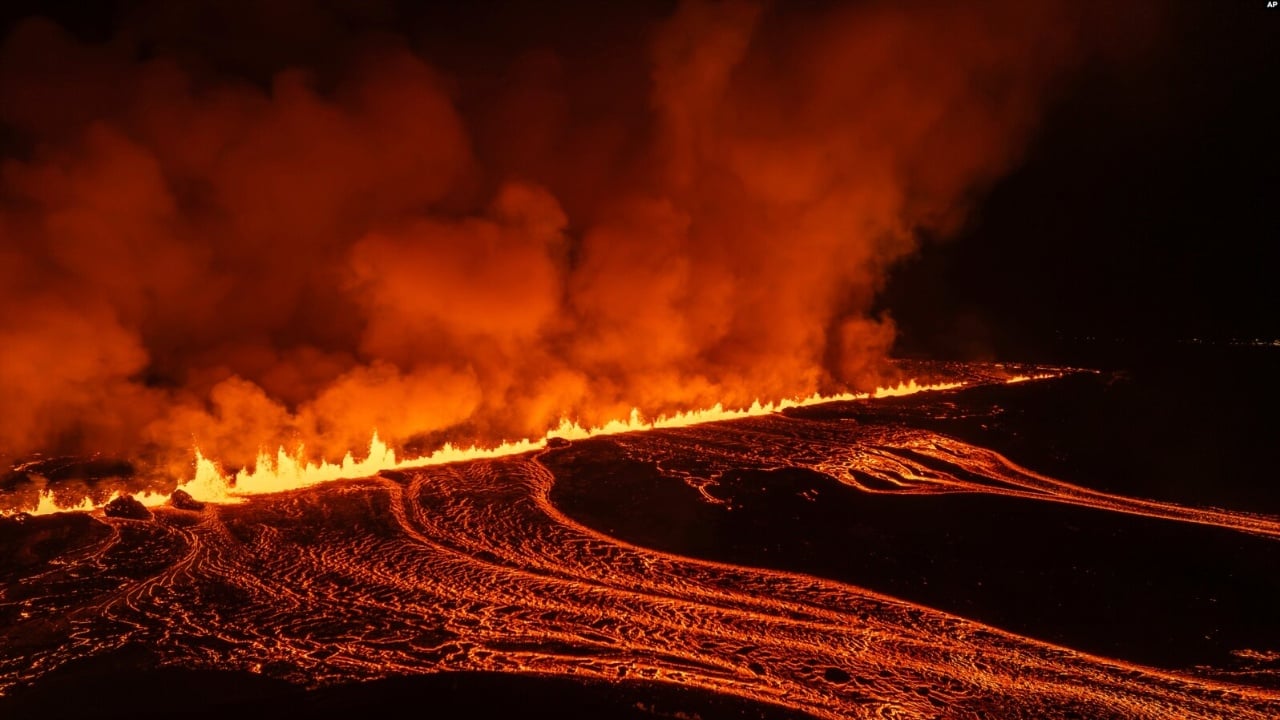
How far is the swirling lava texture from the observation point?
505 centimetres

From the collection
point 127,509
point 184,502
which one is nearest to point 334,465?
point 184,502

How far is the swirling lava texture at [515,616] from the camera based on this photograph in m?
5.05

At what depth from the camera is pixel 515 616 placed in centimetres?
591

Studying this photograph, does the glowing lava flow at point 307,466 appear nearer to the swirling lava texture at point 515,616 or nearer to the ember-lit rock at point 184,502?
the ember-lit rock at point 184,502

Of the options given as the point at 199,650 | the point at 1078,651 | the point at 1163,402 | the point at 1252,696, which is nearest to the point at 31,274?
the point at 199,650

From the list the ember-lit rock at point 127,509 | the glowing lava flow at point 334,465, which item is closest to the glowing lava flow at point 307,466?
the glowing lava flow at point 334,465

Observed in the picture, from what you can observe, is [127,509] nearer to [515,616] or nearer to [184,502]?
[184,502]

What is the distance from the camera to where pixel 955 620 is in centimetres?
594

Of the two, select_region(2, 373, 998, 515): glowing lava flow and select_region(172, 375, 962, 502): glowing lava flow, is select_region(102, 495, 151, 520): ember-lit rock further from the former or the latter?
select_region(172, 375, 962, 502): glowing lava flow

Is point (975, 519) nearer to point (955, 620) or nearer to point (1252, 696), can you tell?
point (955, 620)

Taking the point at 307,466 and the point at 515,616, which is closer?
the point at 515,616

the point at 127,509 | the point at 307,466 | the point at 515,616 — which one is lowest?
the point at 515,616

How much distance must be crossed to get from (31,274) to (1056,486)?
14.3 metres

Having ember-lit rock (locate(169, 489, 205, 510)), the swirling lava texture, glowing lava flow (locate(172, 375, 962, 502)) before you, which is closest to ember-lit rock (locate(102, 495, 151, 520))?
the swirling lava texture
